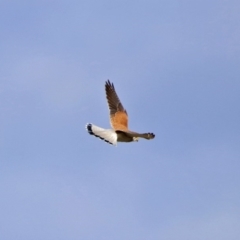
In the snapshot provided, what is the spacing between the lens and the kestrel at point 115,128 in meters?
25.8

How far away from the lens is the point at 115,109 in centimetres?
3192

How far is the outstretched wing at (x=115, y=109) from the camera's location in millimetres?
30688

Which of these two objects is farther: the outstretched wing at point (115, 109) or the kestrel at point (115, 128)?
the outstretched wing at point (115, 109)

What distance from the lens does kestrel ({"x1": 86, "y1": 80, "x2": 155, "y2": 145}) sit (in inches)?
1016

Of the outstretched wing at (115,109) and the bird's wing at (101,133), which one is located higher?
the outstretched wing at (115,109)

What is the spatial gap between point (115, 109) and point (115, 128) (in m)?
2.99

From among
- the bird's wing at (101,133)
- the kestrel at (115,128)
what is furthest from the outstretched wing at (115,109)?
the bird's wing at (101,133)

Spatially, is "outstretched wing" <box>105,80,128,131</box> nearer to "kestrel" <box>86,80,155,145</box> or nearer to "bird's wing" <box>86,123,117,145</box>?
"kestrel" <box>86,80,155,145</box>

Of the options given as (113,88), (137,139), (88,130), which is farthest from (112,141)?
(113,88)

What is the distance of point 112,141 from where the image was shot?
25938 millimetres

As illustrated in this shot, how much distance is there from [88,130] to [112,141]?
1.04m

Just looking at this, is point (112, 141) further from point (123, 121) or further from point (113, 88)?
point (113, 88)

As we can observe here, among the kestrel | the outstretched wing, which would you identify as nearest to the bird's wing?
the kestrel

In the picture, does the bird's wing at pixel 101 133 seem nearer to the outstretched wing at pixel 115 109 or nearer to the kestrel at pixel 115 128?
the kestrel at pixel 115 128
